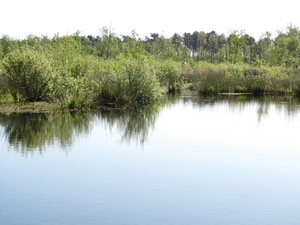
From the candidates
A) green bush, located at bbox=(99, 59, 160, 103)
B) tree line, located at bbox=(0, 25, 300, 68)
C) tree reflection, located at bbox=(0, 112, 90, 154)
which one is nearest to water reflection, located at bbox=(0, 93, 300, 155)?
tree reflection, located at bbox=(0, 112, 90, 154)

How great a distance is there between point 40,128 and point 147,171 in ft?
20.9

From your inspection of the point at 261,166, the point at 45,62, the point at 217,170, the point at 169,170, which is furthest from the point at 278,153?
the point at 45,62

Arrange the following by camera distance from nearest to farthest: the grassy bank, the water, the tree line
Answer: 1. the water
2. the grassy bank
3. the tree line

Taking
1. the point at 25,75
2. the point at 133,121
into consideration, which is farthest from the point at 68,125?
the point at 25,75

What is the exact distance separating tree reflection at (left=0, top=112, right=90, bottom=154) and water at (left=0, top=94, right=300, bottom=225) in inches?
1.3

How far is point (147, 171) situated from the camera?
8.91m

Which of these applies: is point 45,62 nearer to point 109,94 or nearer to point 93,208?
point 109,94

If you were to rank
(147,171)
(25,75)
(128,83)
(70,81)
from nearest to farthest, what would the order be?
(147,171), (70,81), (25,75), (128,83)

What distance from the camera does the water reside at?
260 inches

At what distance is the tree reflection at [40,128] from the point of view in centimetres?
1169

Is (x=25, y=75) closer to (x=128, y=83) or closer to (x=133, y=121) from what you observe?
(x=128, y=83)

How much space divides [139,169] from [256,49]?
196ft

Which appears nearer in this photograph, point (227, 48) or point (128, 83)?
point (128, 83)

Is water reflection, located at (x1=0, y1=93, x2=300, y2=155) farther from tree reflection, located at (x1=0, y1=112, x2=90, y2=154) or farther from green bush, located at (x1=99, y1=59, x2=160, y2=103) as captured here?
green bush, located at (x1=99, y1=59, x2=160, y2=103)
